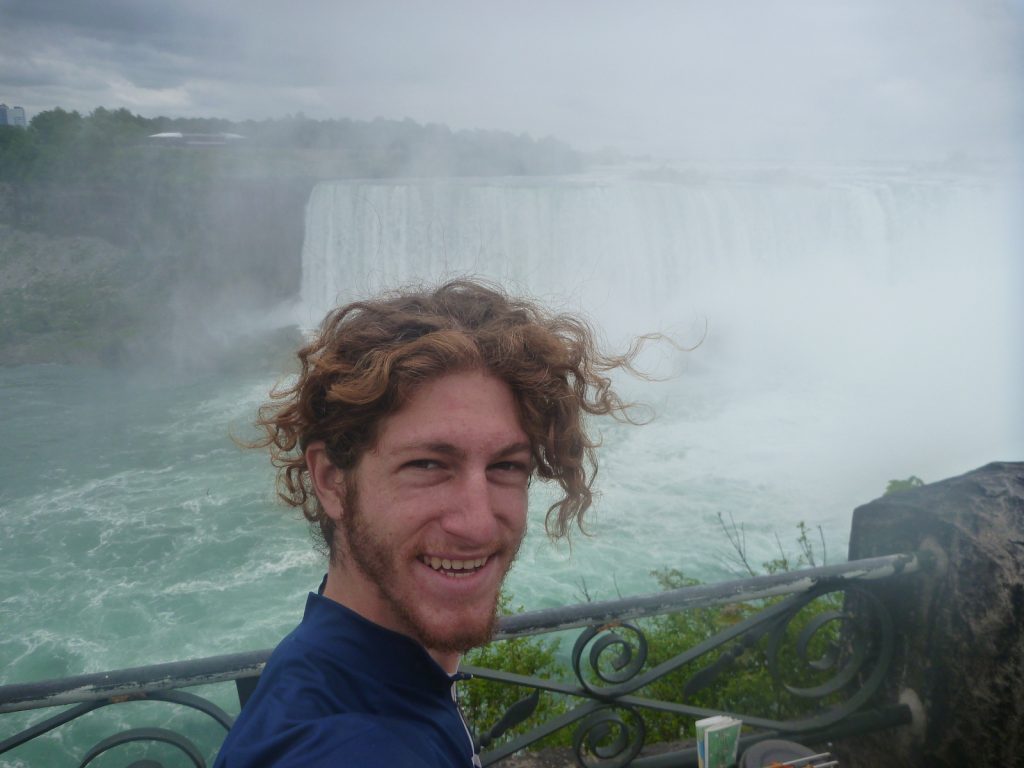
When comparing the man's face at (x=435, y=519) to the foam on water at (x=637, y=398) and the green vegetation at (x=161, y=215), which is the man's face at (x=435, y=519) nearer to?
the foam on water at (x=637, y=398)

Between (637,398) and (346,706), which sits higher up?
(346,706)

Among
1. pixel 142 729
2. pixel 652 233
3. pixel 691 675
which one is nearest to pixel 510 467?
pixel 142 729

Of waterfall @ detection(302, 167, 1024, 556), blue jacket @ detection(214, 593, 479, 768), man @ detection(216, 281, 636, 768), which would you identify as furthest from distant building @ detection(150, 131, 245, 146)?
blue jacket @ detection(214, 593, 479, 768)

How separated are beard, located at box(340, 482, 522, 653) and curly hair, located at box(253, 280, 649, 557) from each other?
0.47 ft

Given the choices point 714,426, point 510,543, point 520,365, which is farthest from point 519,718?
point 714,426

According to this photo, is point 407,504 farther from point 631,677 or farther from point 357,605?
point 631,677

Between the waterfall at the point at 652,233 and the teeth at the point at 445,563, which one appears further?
the waterfall at the point at 652,233

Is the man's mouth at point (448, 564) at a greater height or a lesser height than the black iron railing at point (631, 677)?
greater

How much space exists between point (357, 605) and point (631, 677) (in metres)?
0.89

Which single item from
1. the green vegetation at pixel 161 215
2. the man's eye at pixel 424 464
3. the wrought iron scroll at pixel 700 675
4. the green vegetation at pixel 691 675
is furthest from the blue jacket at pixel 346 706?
the green vegetation at pixel 161 215

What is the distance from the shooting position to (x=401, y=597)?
1.14 m

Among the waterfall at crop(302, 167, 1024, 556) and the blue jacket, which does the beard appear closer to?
the blue jacket

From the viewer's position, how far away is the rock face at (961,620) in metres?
1.72

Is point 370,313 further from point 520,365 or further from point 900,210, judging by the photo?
point 900,210
